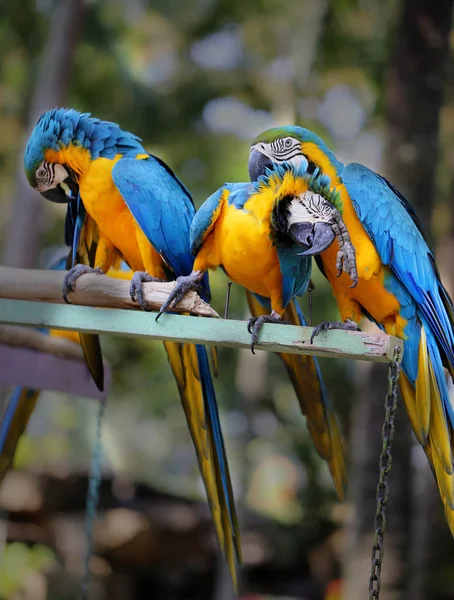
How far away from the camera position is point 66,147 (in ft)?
7.60

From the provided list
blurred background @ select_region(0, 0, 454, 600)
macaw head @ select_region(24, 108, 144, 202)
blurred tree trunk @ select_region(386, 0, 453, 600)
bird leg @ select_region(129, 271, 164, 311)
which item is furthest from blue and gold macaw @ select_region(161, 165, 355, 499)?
blurred tree trunk @ select_region(386, 0, 453, 600)

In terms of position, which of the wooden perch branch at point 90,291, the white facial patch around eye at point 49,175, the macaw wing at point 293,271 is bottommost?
the wooden perch branch at point 90,291

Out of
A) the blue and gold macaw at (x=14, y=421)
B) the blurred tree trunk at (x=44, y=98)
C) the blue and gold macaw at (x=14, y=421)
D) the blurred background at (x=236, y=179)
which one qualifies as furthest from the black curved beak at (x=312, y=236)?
the blurred tree trunk at (x=44, y=98)

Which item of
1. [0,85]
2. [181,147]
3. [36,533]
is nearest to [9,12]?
[0,85]

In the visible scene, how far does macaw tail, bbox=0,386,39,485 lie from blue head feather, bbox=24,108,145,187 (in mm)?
1105

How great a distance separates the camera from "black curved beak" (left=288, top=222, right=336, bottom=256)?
181cm

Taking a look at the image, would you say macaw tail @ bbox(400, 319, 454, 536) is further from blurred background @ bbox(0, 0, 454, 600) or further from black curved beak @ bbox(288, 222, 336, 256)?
blurred background @ bbox(0, 0, 454, 600)

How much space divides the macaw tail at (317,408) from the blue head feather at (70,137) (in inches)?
31.6

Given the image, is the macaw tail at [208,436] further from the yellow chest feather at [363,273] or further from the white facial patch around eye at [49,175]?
the white facial patch around eye at [49,175]

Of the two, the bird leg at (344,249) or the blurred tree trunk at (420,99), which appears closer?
the bird leg at (344,249)

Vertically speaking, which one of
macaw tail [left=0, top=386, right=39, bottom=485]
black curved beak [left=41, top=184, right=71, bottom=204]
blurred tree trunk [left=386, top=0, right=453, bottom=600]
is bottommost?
macaw tail [left=0, top=386, right=39, bottom=485]

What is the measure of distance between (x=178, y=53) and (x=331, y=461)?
7.55m

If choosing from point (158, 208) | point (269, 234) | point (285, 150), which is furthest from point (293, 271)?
point (158, 208)

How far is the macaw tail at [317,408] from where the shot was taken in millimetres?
2338
